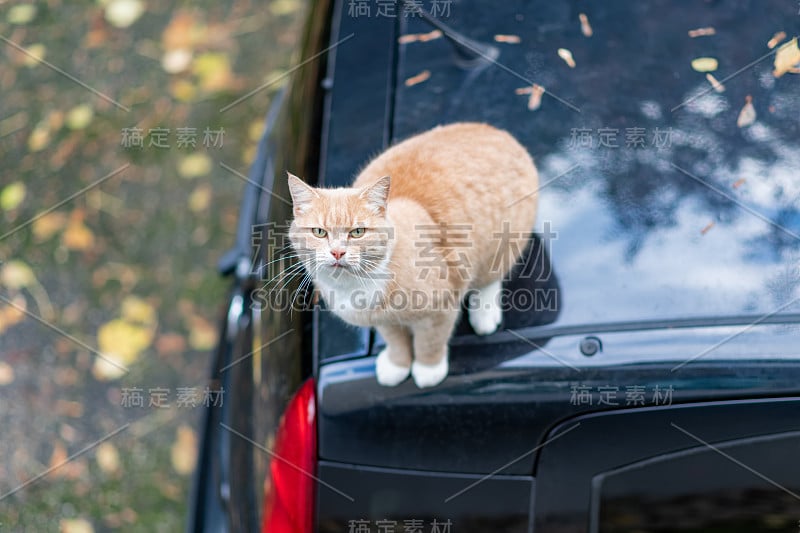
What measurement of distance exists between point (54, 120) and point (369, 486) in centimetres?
376

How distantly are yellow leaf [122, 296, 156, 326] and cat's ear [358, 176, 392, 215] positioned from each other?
8.08 ft

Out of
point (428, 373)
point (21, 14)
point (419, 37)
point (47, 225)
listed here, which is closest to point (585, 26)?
point (419, 37)

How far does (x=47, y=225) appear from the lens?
4371 mm

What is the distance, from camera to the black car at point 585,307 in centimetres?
186

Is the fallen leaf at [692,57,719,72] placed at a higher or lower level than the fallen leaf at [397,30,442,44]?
lower

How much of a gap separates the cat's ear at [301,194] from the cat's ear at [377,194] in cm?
12

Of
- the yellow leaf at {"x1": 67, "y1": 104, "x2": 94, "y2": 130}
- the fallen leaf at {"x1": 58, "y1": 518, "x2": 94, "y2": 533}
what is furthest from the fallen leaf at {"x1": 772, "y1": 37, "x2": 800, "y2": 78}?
the yellow leaf at {"x1": 67, "y1": 104, "x2": 94, "y2": 130}

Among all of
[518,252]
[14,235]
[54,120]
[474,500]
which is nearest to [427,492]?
[474,500]

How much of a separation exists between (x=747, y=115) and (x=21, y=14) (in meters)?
4.87

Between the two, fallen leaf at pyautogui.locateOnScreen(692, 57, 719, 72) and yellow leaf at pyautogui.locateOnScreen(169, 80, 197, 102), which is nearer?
fallen leaf at pyautogui.locateOnScreen(692, 57, 719, 72)

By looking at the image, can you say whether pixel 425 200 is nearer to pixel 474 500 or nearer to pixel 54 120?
pixel 474 500

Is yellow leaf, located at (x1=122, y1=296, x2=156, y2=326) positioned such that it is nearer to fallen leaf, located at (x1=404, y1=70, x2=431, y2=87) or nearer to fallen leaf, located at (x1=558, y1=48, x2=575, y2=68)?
fallen leaf, located at (x1=404, y1=70, x2=431, y2=87)

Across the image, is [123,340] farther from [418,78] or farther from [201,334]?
[418,78]

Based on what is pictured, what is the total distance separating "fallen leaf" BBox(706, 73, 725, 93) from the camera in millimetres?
2242
